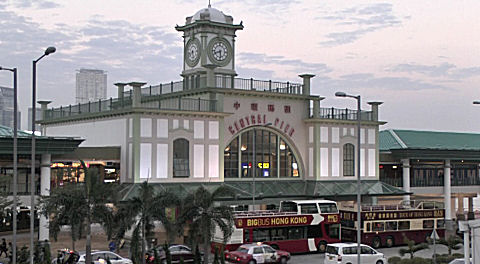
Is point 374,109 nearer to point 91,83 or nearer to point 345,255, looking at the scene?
point 345,255

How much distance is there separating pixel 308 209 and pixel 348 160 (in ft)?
44.6

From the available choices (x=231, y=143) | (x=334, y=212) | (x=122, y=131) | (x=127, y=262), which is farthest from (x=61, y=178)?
(x=334, y=212)

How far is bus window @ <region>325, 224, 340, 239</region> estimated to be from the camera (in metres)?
45.3

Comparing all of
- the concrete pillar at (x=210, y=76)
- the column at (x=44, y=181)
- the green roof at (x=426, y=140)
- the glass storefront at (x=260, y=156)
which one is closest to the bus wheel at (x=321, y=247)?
the glass storefront at (x=260, y=156)

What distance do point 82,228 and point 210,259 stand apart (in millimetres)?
9660

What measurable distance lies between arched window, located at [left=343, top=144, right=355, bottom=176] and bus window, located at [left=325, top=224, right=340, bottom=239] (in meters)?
11.5

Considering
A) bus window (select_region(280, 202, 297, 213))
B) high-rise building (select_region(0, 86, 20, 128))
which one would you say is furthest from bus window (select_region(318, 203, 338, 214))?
high-rise building (select_region(0, 86, 20, 128))

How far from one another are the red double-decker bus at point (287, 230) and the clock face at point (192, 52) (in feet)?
57.3

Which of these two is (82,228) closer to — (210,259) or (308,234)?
(210,259)

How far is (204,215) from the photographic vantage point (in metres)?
35.1

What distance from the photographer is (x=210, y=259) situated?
41000 mm

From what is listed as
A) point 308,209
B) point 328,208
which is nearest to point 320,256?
point 308,209

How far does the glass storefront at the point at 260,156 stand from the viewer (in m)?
52.0

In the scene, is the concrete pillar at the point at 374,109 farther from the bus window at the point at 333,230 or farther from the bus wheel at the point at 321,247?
the bus wheel at the point at 321,247
